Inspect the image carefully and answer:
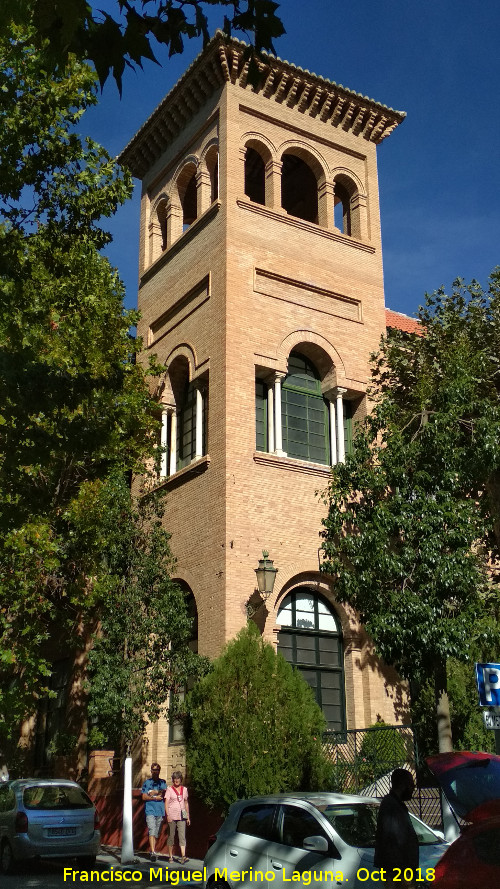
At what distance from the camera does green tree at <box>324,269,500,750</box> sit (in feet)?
48.0

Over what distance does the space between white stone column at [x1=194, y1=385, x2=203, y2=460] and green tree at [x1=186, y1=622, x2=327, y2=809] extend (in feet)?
16.3

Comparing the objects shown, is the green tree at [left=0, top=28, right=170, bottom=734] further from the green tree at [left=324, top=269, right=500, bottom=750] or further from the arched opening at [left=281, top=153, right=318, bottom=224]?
the arched opening at [left=281, top=153, right=318, bottom=224]

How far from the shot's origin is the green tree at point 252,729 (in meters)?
14.0

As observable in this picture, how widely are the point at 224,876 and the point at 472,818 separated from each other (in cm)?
344

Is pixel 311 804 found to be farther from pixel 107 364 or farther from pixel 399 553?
pixel 107 364

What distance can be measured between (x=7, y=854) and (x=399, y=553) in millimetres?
7849

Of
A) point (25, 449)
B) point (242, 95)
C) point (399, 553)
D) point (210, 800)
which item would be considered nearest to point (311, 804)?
point (25, 449)

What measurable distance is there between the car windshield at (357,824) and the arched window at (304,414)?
10.5m

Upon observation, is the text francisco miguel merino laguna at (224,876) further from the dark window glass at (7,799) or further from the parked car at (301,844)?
the dark window glass at (7,799)

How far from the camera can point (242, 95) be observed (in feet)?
68.2

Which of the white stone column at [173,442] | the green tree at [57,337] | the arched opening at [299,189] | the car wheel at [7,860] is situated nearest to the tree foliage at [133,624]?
the green tree at [57,337]

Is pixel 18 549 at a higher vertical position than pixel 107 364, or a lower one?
lower

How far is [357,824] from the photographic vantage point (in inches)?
348

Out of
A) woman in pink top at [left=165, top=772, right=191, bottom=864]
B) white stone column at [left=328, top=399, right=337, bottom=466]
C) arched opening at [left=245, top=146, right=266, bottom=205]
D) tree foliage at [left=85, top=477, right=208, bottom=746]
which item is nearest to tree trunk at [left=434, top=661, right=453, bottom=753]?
tree foliage at [left=85, top=477, right=208, bottom=746]
